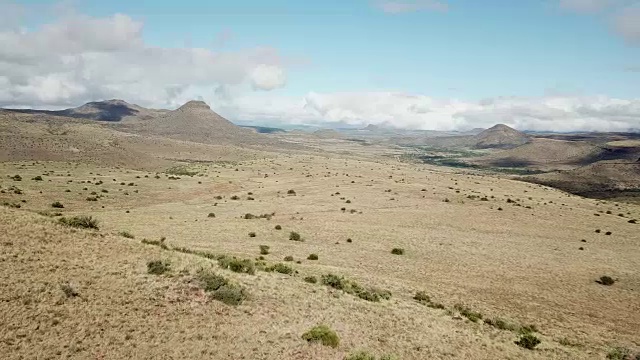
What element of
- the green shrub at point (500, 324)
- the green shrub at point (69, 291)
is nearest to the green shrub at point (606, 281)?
the green shrub at point (500, 324)

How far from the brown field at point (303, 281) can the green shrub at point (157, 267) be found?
0.41 metres

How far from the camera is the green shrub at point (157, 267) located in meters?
25.1

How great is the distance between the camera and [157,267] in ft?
83.4

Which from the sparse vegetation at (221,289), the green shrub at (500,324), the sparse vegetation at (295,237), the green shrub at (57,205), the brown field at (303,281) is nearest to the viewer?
the brown field at (303,281)

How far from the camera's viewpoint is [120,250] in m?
27.7

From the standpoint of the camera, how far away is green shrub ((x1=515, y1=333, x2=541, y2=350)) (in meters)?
23.8

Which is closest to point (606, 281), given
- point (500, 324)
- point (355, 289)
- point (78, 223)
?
point (500, 324)

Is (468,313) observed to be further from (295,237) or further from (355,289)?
(295,237)

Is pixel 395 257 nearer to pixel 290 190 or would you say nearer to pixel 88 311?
pixel 88 311

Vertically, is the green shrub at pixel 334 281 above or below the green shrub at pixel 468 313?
above

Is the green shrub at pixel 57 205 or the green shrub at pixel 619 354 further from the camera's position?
the green shrub at pixel 57 205

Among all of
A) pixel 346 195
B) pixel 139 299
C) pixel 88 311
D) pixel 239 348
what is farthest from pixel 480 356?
pixel 346 195

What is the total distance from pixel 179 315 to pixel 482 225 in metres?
50.9

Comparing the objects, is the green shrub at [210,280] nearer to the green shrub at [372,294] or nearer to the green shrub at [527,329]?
the green shrub at [372,294]
